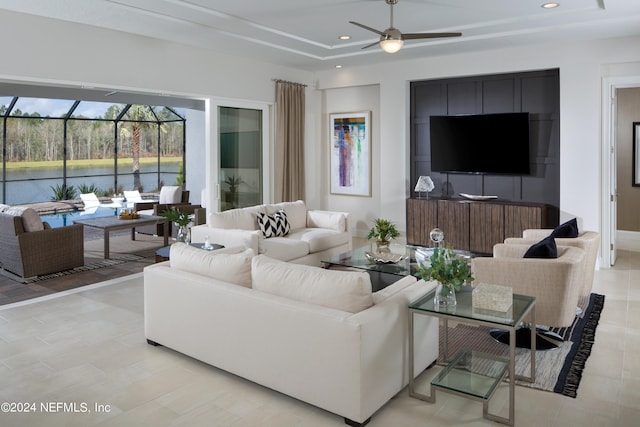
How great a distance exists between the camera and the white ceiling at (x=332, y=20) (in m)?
4.98

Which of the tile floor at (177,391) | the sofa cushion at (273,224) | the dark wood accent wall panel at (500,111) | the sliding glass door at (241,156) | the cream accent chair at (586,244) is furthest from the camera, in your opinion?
the sliding glass door at (241,156)

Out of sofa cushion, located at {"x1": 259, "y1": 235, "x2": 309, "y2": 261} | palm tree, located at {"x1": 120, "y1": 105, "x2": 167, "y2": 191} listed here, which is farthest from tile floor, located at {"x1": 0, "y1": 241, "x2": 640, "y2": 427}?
palm tree, located at {"x1": 120, "y1": 105, "x2": 167, "y2": 191}

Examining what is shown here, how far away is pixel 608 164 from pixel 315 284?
5063 mm

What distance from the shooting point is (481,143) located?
24.0ft

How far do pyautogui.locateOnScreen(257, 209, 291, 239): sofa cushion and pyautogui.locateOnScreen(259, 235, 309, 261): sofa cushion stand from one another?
0.13 meters

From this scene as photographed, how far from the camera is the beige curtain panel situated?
26.8 ft

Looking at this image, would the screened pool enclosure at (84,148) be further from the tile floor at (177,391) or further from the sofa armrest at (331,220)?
the tile floor at (177,391)

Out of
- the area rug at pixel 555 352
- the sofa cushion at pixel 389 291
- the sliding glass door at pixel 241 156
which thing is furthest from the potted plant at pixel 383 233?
the sliding glass door at pixel 241 156

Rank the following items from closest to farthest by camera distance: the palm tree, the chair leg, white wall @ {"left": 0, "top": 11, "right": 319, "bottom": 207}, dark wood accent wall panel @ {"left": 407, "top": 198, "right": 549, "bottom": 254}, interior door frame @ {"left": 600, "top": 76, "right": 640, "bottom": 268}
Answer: the chair leg < white wall @ {"left": 0, "top": 11, "right": 319, "bottom": 207} < interior door frame @ {"left": 600, "top": 76, "right": 640, "bottom": 268} < dark wood accent wall panel @ {"left": 407, "top": 198, "right": 549, "bottom": 254} < the palm tree

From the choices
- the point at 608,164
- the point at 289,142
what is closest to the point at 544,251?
the point at 608,164

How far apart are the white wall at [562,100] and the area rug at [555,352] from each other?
2.37 meters

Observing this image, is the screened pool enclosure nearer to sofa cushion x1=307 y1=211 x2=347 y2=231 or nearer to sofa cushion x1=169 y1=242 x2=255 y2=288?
sofa cushion x1=307 y1=211 x2=347 y2=231

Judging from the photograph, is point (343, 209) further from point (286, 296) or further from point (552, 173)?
point (286, 296)

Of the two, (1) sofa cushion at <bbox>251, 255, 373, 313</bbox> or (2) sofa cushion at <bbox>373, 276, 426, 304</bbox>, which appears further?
(2) sofa cushion at <bbox>373, 276, 426, 304</bbox>
